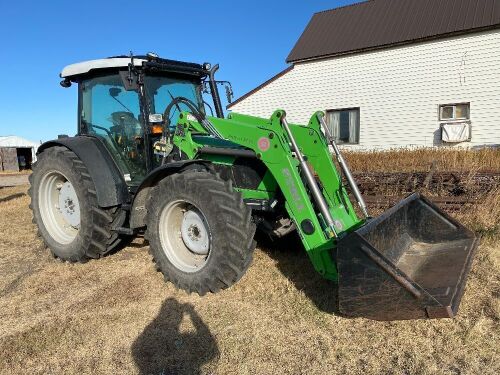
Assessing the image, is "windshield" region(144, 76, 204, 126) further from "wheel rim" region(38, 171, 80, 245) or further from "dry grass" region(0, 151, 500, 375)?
"dry grass" region(0, 151, 500, 375)

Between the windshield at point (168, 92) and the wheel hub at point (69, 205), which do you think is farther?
the wheel hub at point (69, 205)

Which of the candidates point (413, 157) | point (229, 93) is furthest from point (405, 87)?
point (229, 93)

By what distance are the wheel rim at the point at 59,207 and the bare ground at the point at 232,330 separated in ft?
3.09

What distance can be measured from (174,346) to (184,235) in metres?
1.29

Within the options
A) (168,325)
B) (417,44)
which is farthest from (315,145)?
(417,44)

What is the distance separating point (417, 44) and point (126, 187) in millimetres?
10633

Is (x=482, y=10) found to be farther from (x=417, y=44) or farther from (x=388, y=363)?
(x=388, y=363)

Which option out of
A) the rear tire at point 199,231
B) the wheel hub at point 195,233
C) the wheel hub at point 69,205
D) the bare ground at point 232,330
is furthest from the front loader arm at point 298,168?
the wheel hub at point 69,205

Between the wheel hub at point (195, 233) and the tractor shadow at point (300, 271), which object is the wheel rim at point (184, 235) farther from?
the tractor shadow at point (300, 271)

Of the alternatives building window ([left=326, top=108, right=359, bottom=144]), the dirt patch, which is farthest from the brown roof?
the dirt patch

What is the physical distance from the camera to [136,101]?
15.9 feet

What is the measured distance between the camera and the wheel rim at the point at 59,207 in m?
5.41

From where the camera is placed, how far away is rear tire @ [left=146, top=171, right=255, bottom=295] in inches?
143

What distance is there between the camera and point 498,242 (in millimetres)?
4891
